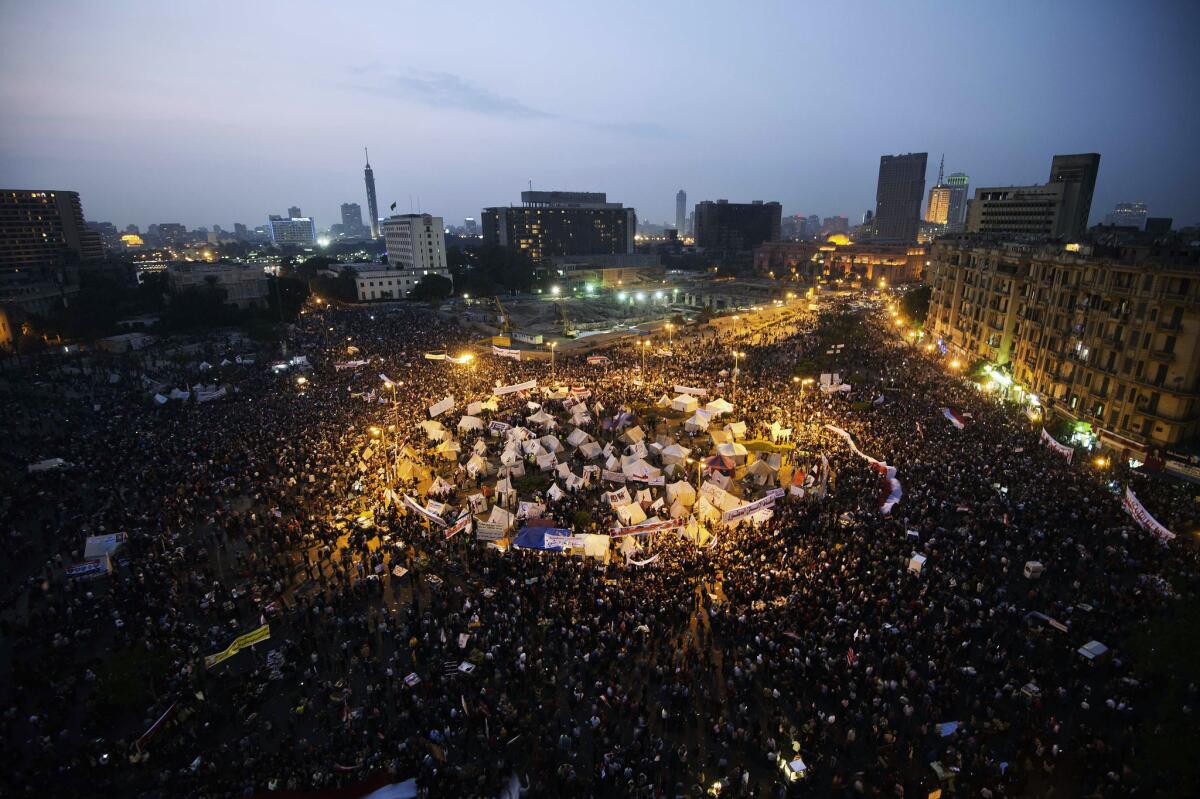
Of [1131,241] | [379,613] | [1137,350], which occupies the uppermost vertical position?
[1131,241]

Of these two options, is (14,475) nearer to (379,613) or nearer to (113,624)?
(113,624)

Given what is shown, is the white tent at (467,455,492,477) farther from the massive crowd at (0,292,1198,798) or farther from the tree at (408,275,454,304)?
the tree at (408,275,454,304)

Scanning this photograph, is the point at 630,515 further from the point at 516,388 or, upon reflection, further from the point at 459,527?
the point at 516,388

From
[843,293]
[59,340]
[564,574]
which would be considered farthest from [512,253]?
[564,574]

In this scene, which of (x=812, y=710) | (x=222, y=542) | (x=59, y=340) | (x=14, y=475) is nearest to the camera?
(x=812, y=710)

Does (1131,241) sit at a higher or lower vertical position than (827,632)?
higher

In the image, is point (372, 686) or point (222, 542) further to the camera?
point (222, 542)

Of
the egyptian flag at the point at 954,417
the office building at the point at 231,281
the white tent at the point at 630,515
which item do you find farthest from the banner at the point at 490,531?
the office building at the point at 231,281
